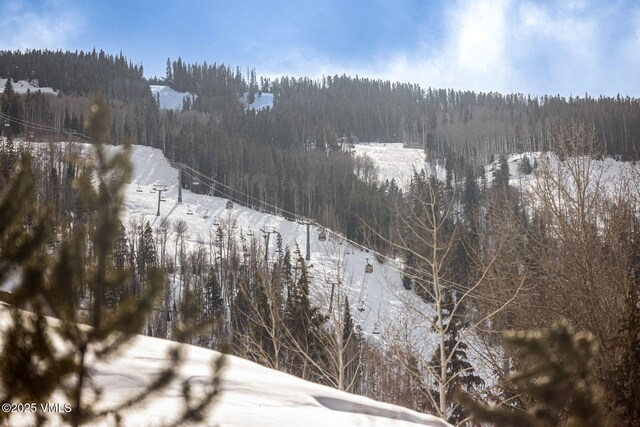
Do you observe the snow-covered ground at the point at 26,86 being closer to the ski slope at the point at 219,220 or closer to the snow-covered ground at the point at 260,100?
the snow-covered ground at the point at 260,100

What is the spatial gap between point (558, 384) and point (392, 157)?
121084 mm

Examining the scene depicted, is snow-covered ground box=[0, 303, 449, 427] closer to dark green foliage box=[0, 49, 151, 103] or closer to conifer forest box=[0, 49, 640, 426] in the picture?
conifer forest box=[0, 49, 640, 426]

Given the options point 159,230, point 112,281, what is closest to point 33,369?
point 112,281

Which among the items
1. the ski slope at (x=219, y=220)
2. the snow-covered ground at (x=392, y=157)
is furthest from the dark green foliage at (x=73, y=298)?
the snow-covered ground at (x=392, y=157)

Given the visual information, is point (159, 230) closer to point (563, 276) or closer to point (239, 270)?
point (239, 270)

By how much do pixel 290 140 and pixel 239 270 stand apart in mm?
72158

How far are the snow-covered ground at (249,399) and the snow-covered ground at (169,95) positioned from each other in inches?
6340

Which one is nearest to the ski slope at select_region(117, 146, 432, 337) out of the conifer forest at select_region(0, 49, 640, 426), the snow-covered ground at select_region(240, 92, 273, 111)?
the conifer forest at select_region(0, 49, 640, 426)

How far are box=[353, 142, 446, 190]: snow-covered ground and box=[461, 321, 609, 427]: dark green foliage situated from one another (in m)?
101

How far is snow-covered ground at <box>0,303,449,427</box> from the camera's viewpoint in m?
3.71

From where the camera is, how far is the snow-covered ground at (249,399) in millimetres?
3705

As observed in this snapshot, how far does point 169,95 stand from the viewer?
167 metres

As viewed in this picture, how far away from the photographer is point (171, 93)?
168 meters

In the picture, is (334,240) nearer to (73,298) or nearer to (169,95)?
(73,298)
